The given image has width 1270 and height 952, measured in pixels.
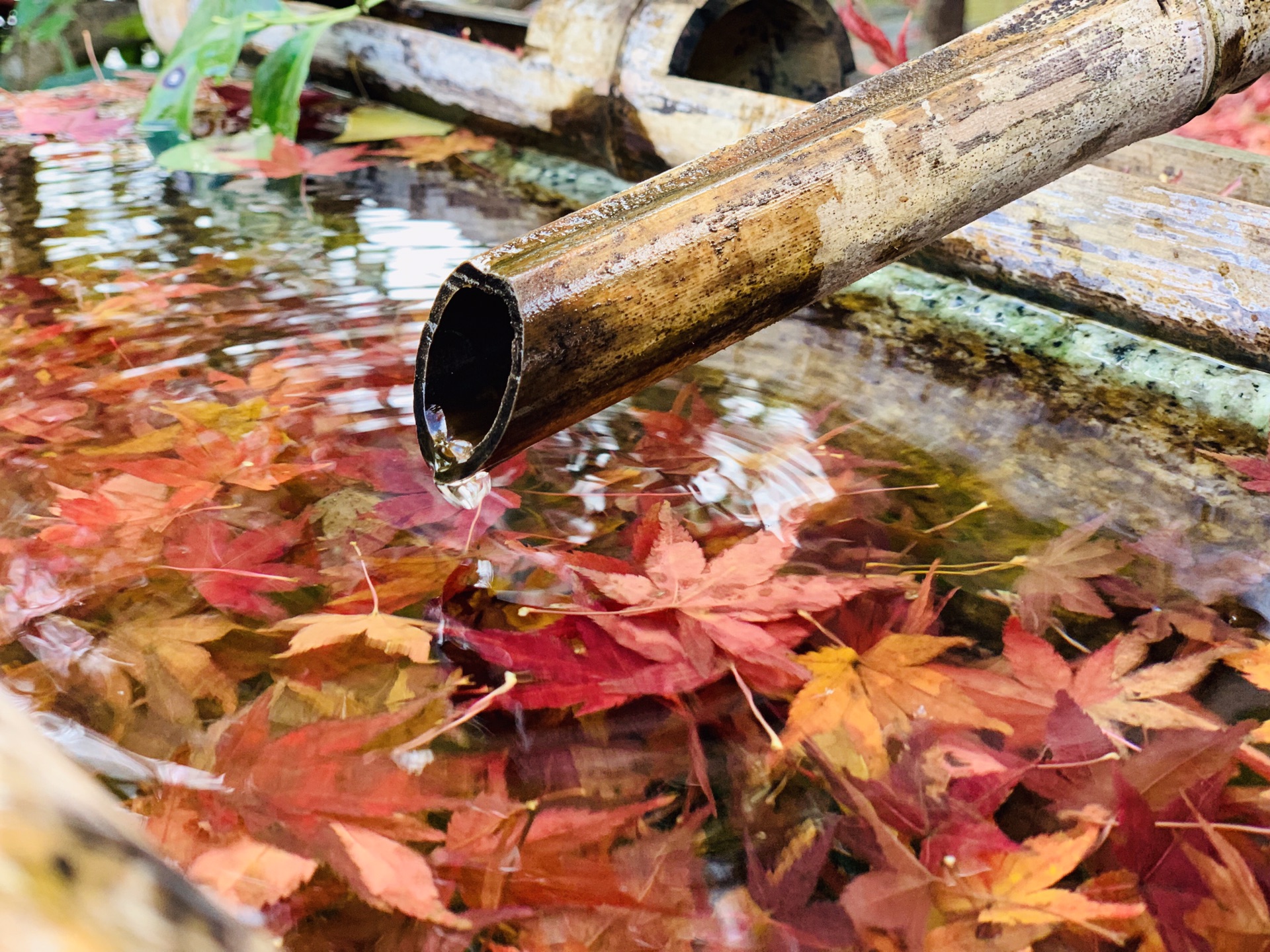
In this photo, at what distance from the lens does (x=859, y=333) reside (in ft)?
6.88

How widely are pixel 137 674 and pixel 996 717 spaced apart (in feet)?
3.46

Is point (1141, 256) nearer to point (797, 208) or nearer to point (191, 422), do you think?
point (797, 208)

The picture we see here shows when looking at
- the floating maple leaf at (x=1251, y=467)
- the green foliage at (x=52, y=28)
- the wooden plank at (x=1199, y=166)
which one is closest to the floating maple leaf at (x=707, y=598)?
the floating maple leaf at (x=1251, y=467)

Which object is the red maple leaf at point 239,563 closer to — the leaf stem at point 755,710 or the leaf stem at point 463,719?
the leaf stem at point 463,719

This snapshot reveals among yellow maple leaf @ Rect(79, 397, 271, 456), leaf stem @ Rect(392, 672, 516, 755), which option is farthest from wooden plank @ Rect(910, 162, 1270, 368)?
yellow maple leaf @ Rect(79, 397, 271, 456)

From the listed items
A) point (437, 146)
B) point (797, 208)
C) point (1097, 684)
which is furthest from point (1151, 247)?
point (437, 146)

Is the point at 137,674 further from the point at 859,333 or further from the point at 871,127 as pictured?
the point at 859,333

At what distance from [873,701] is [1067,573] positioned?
0.41 metres

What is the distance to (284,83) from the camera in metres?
3.07

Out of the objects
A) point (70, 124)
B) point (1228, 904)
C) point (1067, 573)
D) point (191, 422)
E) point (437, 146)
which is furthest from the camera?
point (70, 124)

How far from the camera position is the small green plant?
307 cm

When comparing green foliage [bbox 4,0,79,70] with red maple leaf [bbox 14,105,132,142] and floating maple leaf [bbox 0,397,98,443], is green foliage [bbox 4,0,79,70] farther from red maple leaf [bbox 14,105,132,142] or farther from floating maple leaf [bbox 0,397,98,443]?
floating maple leaf [bbox 0,397,98,443]

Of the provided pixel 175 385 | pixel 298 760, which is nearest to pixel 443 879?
pixel 298 760

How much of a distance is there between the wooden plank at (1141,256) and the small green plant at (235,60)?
215 cm
